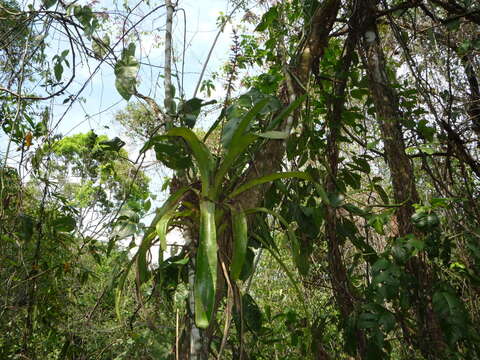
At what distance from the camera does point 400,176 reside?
4.50 feet

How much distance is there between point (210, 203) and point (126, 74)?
0.50 meters

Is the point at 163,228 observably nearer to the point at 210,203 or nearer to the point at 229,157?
the point at 210,203

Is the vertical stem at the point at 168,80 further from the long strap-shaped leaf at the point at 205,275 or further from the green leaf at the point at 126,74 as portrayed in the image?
the long strap-shaped leaf at the point at 205,275

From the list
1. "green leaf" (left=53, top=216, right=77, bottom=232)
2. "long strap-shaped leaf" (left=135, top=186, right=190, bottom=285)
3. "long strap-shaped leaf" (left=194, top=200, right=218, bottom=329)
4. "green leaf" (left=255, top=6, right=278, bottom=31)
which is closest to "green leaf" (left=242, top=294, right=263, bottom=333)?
"long strap-shaped leaf" (left=135, top=186, right=190, bottom=285)

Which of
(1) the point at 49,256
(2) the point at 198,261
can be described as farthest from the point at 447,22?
(1) the point at 49,256

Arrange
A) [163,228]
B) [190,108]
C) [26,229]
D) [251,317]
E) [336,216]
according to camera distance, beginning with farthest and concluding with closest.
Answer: [336,216]
[26,229]
[251,317]
[190,108]
[163,228]

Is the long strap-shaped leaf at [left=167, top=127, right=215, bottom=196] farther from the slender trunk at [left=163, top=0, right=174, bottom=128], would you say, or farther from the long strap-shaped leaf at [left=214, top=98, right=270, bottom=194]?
the slender trunk at [left=163, top=0, right=174, bottom=128]

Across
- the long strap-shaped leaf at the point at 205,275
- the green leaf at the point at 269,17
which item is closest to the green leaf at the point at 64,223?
the long strap-shaped leaf at the point at 205,275

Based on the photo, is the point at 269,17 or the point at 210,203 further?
the point at 269,17

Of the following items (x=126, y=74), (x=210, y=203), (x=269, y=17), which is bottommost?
(x=210, y=203)

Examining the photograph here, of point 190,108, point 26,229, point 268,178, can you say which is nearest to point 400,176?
point 268,178

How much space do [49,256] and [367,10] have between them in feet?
5.33

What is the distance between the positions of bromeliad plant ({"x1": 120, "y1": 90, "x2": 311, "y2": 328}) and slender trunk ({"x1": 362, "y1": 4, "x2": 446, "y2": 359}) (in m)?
0.50

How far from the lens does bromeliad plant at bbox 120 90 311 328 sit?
781 mm
